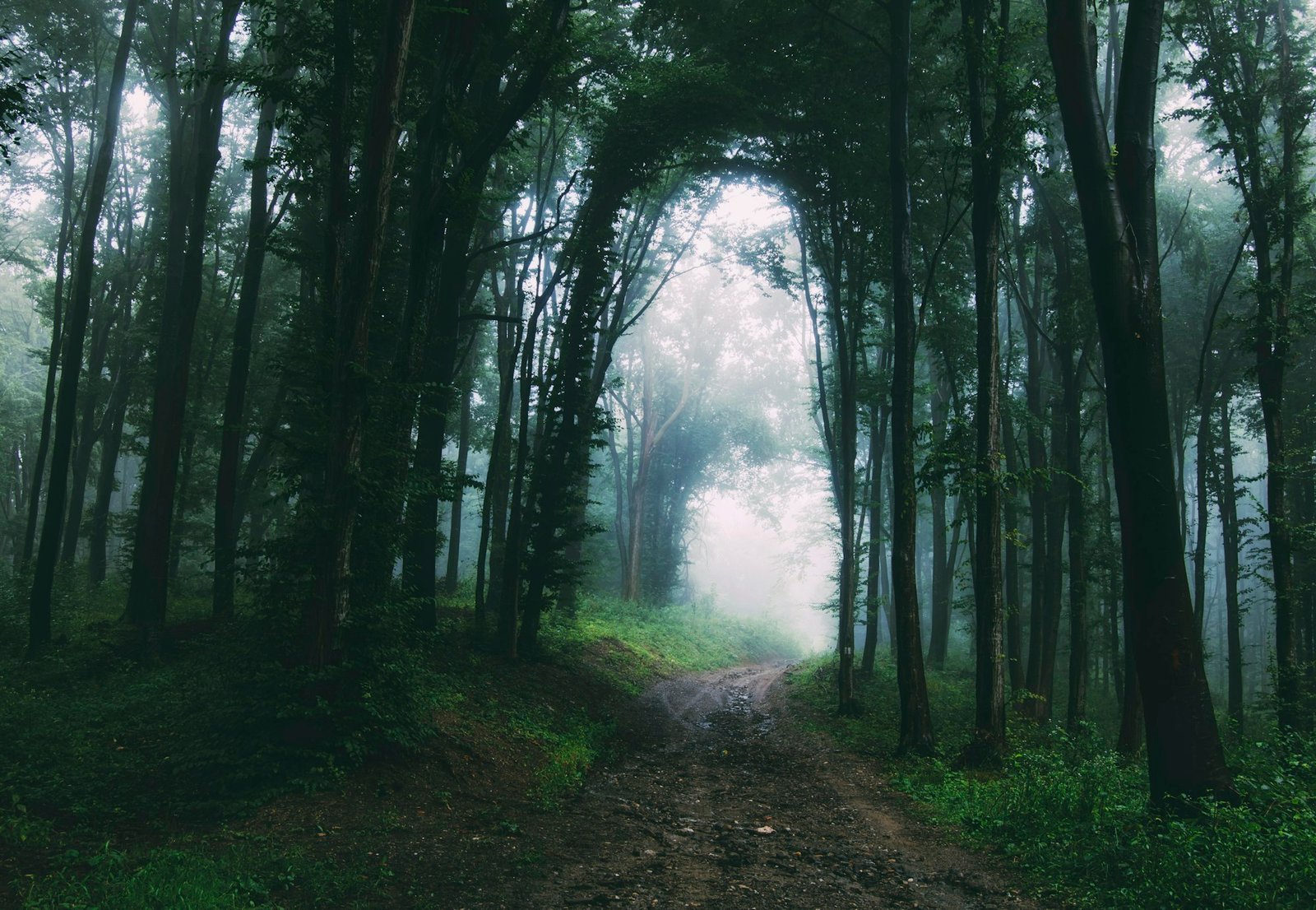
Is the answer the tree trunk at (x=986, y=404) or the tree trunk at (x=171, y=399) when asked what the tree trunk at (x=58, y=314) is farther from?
the tree trunk at (x=986, y=404)

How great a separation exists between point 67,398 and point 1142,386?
52.8 ft

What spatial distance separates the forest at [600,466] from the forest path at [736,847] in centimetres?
7

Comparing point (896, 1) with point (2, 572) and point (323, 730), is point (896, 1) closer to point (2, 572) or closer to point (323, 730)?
point (323, 730)

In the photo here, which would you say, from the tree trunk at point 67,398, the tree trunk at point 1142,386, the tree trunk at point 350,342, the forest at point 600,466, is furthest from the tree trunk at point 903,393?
the tree trunk at point 67,398

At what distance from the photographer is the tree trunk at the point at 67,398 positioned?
1228cm

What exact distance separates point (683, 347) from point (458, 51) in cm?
2330

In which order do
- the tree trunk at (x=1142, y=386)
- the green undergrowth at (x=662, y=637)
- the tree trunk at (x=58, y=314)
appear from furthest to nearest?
the green undergrowth at (x=662, y=637) → the tree trunk at (x=58, y=314) → the tree trunk at (x=1142, y=386)

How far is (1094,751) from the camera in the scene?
8.55m

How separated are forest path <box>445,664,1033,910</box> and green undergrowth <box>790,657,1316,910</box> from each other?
45 cm

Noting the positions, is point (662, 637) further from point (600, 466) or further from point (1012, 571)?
point (600, 466)

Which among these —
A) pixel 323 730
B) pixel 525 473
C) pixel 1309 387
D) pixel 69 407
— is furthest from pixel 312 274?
pixel 1309 387

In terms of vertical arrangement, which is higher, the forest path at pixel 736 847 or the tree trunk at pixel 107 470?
the tree trunk at pixel 107 470

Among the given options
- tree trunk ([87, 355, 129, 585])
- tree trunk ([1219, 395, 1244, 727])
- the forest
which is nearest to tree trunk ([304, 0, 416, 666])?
the forest

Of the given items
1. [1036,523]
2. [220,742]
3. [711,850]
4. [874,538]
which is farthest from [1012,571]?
[220,742]
